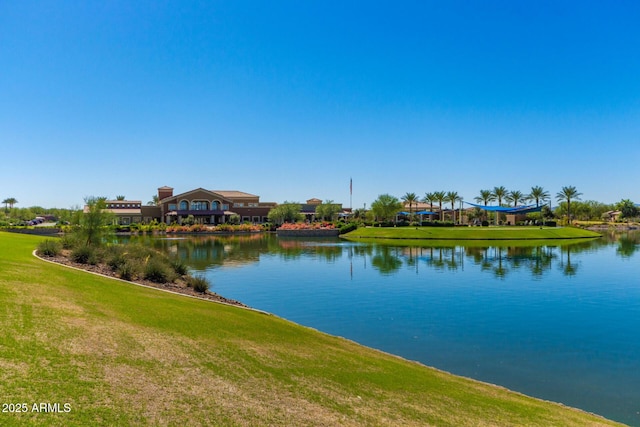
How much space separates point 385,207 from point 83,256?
8153 centimetres

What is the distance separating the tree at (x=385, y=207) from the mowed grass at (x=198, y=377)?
87141mm

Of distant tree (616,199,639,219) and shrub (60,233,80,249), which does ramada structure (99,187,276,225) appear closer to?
shrub (60,233,80,249)

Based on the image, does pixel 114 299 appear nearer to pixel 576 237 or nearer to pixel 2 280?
pixel 2 280

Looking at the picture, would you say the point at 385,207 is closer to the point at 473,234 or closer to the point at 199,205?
the point at 473,234

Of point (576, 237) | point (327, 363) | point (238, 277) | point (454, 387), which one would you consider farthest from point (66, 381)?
point (576, 237)

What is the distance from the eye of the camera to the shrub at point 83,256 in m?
21.4

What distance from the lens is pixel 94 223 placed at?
26.5 metres

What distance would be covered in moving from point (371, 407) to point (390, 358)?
4.72 m

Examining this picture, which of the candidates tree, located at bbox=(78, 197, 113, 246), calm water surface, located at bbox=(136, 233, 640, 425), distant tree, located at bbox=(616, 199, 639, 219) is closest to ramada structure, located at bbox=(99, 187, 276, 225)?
calm water surface, located at bbox=(136, 233, 640, 425)

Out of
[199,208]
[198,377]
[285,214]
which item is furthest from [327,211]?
[198,377]

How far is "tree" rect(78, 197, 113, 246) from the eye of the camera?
86.8ft

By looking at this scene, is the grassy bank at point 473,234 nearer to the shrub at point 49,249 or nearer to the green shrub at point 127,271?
the green shrub at point 127,271

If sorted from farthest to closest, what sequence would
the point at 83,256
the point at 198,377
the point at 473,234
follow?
the point at 473,234, the point at 83,256, the point at 198,377

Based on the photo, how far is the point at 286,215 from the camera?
106250mm
